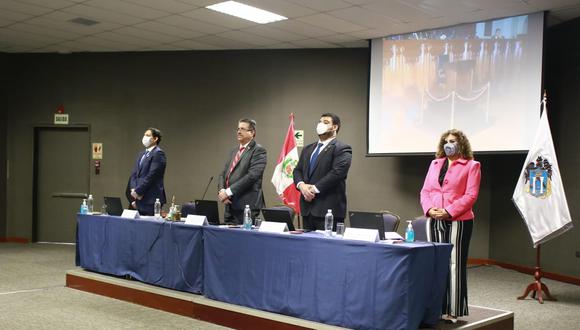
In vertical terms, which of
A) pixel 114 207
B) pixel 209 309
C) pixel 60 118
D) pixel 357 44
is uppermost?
pixel 357 44

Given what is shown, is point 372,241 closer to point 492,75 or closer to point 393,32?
point 492,75

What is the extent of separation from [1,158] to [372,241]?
760cm

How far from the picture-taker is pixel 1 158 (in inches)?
359

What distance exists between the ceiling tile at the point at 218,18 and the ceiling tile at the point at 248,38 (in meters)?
0.32

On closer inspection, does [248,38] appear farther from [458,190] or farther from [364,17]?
[458,190]

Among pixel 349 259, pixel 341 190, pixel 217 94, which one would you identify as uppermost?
pixel 217 94

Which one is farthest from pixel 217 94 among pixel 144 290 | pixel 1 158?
pixel 144 290

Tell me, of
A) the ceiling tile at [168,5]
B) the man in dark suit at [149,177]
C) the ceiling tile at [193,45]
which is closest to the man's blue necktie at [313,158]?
the man in dark suit at [149,177]

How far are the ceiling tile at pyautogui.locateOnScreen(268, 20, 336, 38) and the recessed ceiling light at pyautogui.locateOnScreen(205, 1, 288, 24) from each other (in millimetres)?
145

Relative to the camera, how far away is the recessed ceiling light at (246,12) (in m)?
6.20

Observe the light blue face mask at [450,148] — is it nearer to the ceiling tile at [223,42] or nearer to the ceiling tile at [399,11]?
the ceiling tile at [399,11]

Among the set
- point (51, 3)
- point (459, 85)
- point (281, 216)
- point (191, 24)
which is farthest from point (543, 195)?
point (51, 3)

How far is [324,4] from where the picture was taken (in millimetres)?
5969

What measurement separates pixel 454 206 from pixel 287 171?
4055mm
